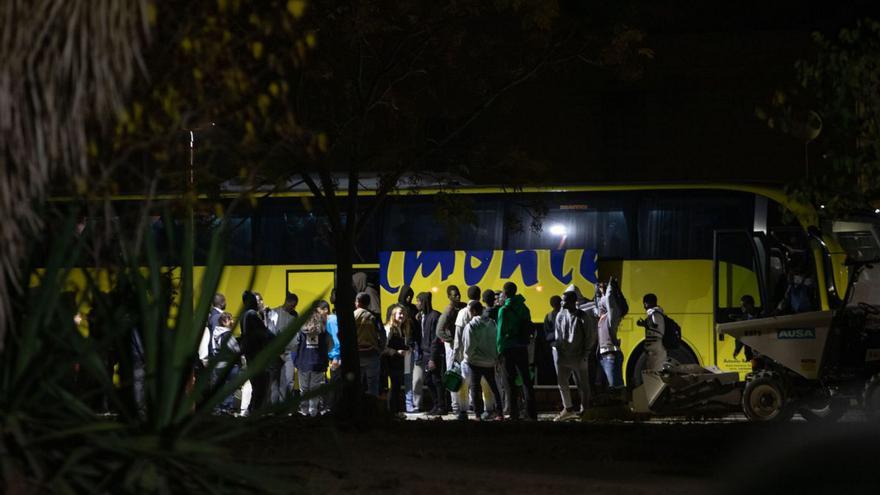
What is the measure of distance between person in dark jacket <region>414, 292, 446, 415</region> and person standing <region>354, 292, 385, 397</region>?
118 cm

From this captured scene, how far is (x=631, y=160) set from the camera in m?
39.8

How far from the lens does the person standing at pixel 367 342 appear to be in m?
19.5

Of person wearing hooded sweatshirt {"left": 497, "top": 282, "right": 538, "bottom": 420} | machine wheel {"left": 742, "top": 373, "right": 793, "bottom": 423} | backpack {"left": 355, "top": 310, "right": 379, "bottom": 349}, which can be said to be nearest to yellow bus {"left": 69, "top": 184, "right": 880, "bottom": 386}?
backpack {"left": 355, "top": 310, "right": 379, "bottom": 349}

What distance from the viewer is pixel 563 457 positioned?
38.9 ft

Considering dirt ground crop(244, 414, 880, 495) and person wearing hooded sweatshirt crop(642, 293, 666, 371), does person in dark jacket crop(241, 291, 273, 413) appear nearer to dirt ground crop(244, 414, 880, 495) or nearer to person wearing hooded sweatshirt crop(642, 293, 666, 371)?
dirt ground crop(244, 414, 880, 495)

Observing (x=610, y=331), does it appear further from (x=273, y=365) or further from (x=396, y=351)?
(x=273, y=365)

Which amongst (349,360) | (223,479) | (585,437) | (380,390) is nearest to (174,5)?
(223,479)

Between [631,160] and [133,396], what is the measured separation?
33.2 meters

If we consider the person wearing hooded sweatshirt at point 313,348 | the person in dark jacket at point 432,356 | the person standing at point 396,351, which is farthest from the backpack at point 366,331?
the person in dark jacket at point 432,356

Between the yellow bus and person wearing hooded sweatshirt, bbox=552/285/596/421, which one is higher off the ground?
the yellow bus

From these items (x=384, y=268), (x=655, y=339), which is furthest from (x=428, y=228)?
(x=655, y=339)

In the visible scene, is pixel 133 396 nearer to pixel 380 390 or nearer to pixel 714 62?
pixel 380 390

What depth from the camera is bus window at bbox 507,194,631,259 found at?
2317 centimetres

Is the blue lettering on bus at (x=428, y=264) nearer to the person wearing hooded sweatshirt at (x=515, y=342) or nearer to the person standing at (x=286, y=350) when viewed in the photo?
the person standing at (x=286, y=350)
